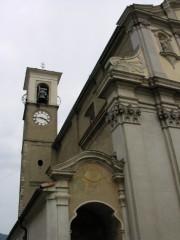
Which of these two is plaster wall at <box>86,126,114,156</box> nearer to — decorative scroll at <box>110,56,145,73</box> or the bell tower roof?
decorative scroll at <box>110,56,145,73</box>

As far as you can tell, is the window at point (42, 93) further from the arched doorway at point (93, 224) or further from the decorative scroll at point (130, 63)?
the arched doorway at point (93, 224)

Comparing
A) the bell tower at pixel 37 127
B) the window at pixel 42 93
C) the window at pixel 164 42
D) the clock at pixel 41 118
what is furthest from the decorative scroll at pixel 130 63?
the window at pixel 42 93

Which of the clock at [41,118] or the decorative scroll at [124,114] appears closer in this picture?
the decorative scroll at [124,114]

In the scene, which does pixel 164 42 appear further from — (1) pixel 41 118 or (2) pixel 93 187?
(1) pixel 41 118

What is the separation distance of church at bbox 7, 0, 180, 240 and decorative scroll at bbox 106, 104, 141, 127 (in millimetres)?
38

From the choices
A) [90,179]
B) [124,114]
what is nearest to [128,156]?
[90,179]

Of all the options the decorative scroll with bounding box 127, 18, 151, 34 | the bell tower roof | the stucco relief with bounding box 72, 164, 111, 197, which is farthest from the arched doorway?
the bell tower roof

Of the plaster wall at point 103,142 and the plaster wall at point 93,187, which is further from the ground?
the plaster wall at point 103,142

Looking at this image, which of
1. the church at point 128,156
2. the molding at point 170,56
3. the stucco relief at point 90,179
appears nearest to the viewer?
the church at point 128,156

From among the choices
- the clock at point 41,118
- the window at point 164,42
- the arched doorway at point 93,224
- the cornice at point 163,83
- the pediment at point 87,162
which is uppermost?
the clock at point 41,118

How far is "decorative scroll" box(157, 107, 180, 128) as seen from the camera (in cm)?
1135

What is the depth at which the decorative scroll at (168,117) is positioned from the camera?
37.2 feet

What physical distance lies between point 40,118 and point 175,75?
593 inches

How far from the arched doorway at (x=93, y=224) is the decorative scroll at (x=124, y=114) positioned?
311cm
